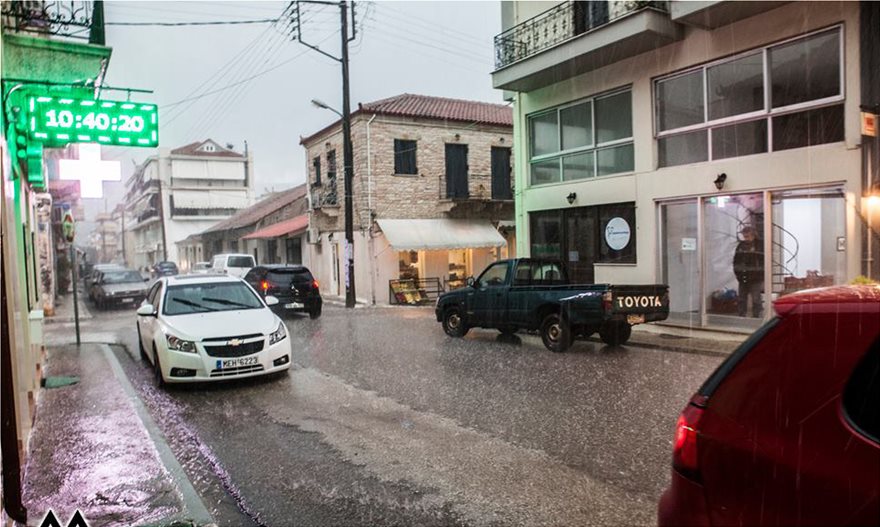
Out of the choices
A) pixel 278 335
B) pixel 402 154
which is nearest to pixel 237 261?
pixel 402 154

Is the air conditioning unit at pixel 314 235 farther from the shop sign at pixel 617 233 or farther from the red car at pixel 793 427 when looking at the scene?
the red car at pixel 793 427

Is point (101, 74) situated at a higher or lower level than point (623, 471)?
higher

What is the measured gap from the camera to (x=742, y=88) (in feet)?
38.1

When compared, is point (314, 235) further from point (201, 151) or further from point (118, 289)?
point (201, 151)

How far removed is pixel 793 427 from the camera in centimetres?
183

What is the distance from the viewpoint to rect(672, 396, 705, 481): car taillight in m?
2.12

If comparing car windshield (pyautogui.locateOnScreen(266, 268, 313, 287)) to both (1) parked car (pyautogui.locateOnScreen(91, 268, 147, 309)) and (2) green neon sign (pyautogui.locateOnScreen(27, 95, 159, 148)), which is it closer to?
(2) green neon sign (pyautogui.locateOnScreen(27, 95, 159, 148))

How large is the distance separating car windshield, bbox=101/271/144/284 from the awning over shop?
757 centimetres

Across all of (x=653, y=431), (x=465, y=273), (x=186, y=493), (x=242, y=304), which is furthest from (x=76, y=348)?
(x=465, y=273)

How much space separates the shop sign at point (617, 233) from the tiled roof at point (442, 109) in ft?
41.9

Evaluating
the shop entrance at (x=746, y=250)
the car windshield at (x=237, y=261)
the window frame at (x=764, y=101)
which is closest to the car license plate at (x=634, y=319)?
the shop entrance at (x=746, y=250)

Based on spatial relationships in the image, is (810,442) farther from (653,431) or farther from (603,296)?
(603,296)

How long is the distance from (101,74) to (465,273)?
758 inches

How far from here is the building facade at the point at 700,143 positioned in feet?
33.8
